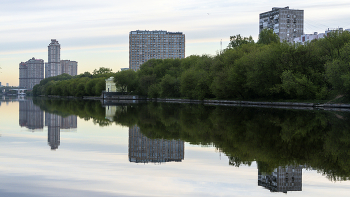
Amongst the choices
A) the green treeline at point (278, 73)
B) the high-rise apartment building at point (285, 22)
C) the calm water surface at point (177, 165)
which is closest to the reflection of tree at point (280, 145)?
the calm water surface at point (177, 165)

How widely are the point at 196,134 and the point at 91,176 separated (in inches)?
392

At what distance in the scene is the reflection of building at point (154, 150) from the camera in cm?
1252

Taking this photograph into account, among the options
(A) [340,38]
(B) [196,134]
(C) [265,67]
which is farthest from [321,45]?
(B) [196,134]

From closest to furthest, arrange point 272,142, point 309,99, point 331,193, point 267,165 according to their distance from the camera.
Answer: point 331,193 → point 267,165 → point 272,142 → point 309,99

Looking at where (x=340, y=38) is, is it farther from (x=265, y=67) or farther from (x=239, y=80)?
(x=239, y=80)

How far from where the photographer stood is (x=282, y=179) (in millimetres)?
9195

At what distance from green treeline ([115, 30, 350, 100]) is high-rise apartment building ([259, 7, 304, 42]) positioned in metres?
63.8

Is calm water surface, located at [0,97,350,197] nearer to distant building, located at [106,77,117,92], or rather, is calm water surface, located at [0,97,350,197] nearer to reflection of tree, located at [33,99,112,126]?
reflection of tree, located at [33,99,112,126]

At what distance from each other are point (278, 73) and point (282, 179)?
50663 mm

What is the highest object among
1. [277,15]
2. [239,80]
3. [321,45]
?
[277,15]

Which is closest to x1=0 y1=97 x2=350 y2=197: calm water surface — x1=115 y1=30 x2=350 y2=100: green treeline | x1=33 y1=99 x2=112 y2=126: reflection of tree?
x1=33 y1=99 x2=112 y2=126: reflection of tree

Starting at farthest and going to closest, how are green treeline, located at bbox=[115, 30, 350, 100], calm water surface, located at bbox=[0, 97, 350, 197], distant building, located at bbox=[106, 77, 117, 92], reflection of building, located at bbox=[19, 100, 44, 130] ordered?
1. distant building, located at bbox=[106, 77, 117, 92]
2. green treeline, located at bbox=[115, 30, 350, 100]
3. reflection of building, located at bbox=[19, 100, 44, 130]
4. calm water surface, located at bbox=[0, 97, 350, 197]

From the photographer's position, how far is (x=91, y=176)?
31.7 feet

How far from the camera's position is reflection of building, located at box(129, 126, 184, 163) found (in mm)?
12523
